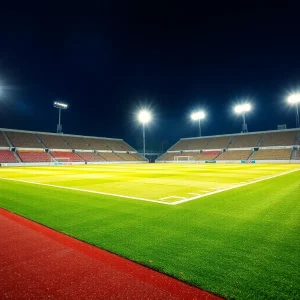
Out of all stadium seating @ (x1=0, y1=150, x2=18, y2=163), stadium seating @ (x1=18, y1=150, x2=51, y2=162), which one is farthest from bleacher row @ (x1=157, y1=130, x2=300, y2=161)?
stadium seating @ (x1=0, y1=150, x2=18, y2=163)

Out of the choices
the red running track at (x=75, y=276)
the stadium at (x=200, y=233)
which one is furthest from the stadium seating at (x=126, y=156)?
the red running track at (x=75, y=276)

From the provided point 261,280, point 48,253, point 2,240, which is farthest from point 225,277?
point 2,240

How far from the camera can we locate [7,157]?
161 feet

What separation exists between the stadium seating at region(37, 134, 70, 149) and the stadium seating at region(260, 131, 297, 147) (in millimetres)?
62624

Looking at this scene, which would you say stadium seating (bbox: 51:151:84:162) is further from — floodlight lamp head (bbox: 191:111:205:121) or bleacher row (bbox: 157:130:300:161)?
floodlight lamp head (bbox: 191:111:205:121)

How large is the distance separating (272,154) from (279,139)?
872cm

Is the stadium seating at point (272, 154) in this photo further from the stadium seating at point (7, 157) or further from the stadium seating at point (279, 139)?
the stadium seating at point (7, 157)

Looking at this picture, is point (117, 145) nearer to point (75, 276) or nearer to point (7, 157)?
point (7, 157)

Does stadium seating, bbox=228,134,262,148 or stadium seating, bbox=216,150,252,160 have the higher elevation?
stadium seating, bbox=228,134,262,148

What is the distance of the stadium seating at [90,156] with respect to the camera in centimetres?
6309

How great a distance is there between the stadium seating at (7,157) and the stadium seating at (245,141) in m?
63.3

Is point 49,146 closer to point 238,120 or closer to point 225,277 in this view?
point 225,277

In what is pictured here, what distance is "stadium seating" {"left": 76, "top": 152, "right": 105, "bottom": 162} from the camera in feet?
207

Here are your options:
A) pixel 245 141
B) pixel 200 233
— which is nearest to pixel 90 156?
pixel 245 141
